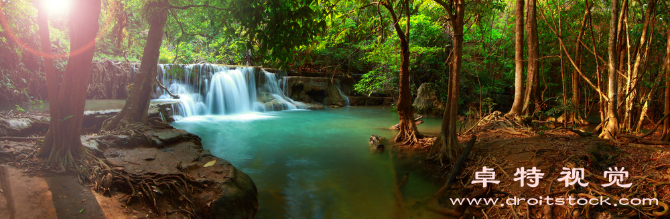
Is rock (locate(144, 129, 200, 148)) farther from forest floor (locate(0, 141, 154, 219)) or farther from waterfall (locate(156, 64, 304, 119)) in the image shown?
waterfall (locate(156, 64, 304, 119))

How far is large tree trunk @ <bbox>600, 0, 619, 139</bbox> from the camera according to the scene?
5.57m

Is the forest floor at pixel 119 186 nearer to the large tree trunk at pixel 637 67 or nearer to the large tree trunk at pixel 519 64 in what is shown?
the large tree trunk at pixel 519 64

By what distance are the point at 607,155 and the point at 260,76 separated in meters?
17.4

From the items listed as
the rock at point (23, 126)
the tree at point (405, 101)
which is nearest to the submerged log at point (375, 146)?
the tree at point (405, 101)

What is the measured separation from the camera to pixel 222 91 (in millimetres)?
17141

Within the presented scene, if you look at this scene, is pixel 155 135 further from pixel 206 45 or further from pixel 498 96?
pixel 206 45

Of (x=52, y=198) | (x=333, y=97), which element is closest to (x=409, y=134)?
(x=52, y=198)

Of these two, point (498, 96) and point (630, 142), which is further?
point (498, 96)

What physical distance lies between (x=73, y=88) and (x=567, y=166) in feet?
22.8

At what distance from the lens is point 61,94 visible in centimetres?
407

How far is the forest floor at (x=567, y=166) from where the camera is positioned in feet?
11.9

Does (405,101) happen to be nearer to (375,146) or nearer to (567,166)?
(375,146)

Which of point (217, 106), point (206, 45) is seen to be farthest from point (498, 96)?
point (206, 45)

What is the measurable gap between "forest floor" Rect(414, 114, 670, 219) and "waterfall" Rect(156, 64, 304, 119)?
515 inches
